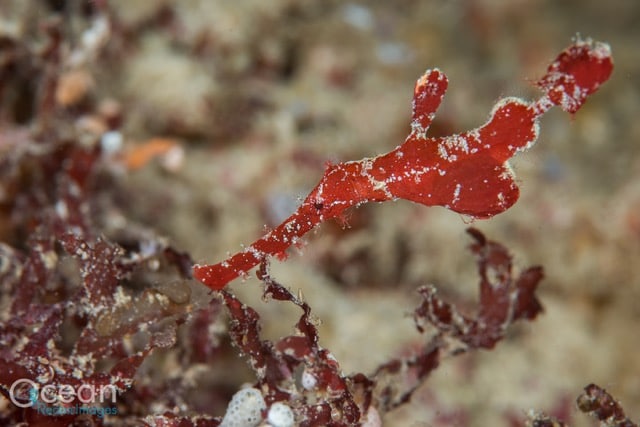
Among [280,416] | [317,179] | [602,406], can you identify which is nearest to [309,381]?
[280,416]

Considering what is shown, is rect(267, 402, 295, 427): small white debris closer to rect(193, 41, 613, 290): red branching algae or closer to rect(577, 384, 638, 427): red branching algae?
rect(193, 41, 613, 290): red branching algae

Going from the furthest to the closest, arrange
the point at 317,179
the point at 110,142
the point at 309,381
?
the point at 317,179
the point at 110,142
the point at 309,381

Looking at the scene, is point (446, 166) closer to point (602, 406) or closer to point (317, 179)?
point (602, 406)

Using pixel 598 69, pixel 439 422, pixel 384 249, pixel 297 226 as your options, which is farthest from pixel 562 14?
pixel 297 226

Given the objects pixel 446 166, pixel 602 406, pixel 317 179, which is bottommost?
pixel 602 406

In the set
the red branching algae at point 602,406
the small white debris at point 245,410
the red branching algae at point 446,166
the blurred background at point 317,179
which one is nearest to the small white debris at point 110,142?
the blurred background at point 317,179

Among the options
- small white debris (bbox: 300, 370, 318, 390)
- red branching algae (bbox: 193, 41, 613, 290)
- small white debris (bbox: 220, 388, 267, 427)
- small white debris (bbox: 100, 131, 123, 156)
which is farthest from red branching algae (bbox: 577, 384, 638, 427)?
small white debris (bbox: 100, 131, 123, 156)
